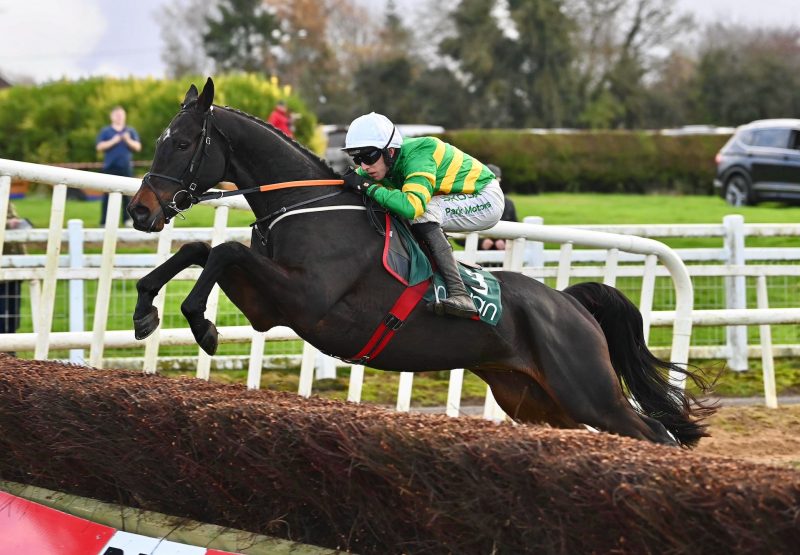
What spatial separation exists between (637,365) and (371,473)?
2808mm

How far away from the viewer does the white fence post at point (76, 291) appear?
7.81 meters

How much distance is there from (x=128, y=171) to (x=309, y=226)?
11543 millimetres

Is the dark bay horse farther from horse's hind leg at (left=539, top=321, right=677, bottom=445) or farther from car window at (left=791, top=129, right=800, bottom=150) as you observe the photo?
car window at (left=791, top=129, right=800, bottom=150)

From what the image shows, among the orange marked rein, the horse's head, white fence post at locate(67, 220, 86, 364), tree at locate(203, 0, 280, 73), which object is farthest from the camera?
tree at locate(203, 0, 280, 73)

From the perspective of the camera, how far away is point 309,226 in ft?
17.4

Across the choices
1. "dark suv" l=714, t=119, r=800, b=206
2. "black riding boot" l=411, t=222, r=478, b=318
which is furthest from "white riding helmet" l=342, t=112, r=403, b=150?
"dark suv" l=714, t=119, r=800, b=206

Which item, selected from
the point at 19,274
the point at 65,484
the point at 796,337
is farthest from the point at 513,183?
the point at 65,484

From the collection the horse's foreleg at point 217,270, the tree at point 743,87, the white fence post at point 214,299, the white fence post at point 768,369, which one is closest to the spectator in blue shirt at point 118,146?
the white fence post at point 768,369

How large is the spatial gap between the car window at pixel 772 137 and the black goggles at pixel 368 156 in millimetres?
17173

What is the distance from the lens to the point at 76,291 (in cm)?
809

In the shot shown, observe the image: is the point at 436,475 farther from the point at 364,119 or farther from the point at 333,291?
the point at 364,119

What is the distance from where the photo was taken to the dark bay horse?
16.7 feet

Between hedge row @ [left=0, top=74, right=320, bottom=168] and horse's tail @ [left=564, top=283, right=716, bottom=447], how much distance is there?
18384 millimetres

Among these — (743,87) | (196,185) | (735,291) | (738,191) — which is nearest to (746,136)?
(738,191)
